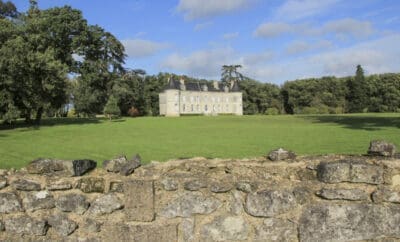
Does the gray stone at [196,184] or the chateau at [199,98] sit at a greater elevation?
the chateau at [199,98]

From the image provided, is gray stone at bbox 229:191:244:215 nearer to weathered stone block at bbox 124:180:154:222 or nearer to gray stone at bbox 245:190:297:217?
gray stone at bbox 245:190:297:217

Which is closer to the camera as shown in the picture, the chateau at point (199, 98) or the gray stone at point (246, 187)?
the gray stone at point (246, 187)

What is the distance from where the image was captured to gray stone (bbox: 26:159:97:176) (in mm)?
4723

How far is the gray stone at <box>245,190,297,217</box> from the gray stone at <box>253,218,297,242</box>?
0.31 feet

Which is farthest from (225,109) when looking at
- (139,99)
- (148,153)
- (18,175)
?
(18,175)

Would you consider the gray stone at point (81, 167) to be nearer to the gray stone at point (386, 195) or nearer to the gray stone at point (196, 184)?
→ the gray stone at point (196, 184)

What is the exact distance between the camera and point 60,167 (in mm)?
4789

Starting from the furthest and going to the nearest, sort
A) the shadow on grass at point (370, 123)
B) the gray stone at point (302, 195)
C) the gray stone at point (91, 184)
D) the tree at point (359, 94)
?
the tree at point (359, 94) < the shadow on grass at point (370, 123) < the gray stone at point (91, 184) < the gray stone at point (302, 195)

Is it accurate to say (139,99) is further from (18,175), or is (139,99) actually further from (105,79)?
(18,175)

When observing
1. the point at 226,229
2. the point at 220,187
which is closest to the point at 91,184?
the point at 220,187

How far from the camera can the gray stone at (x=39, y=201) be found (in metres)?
4.60

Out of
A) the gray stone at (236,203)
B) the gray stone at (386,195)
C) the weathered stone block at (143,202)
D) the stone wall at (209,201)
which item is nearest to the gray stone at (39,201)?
the stone wall at (209,201)

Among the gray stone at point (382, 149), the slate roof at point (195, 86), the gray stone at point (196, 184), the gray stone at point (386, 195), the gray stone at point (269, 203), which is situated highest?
the slate roof at point (195, 86)

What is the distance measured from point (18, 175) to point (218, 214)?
8.24ft
